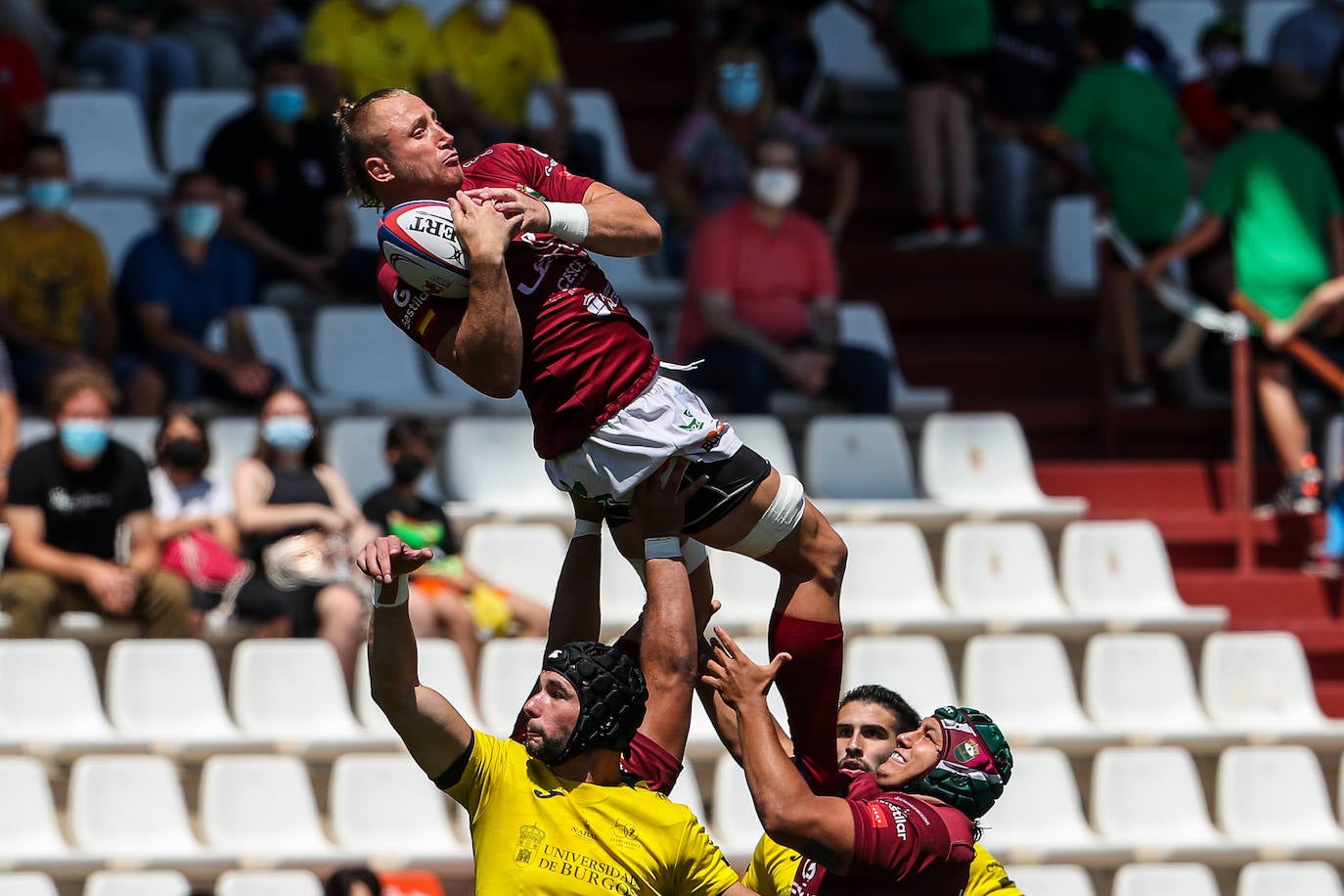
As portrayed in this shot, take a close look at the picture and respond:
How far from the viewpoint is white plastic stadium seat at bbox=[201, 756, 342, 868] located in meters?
7.52

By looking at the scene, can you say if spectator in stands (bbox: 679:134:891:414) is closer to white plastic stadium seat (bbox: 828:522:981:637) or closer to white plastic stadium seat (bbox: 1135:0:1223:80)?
white plastic stadium seat (bbox: 828:522:981:637)

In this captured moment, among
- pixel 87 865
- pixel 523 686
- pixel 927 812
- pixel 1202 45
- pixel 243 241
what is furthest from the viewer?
pixel 1202 45

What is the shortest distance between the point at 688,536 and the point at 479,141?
17.4 feet

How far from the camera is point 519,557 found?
28.2 ft

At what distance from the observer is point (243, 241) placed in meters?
10.0

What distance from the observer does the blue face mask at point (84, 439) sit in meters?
8.22

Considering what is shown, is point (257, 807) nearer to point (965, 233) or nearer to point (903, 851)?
point (903, 851)

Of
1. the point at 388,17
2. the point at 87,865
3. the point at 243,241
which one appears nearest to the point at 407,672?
the point at 87,865

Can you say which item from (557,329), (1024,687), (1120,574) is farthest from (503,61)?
(557,329)

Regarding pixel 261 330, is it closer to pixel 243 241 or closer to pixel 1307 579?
pixel 243 241

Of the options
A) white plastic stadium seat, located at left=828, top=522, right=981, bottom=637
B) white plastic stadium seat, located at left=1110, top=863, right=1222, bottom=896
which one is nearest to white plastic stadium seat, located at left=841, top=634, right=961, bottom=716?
white plastic stadium seat, located at left=828, top=522, right=981, bottom=637

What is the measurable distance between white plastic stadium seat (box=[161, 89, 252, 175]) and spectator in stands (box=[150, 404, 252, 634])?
2520 mm

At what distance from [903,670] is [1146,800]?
0.95m

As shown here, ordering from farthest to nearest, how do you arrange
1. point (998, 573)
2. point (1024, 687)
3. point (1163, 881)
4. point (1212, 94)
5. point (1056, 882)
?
point (1212, 94) < point (998, 573) < point (1024, 687) < point (1163, 881) < point (1056, 882)
